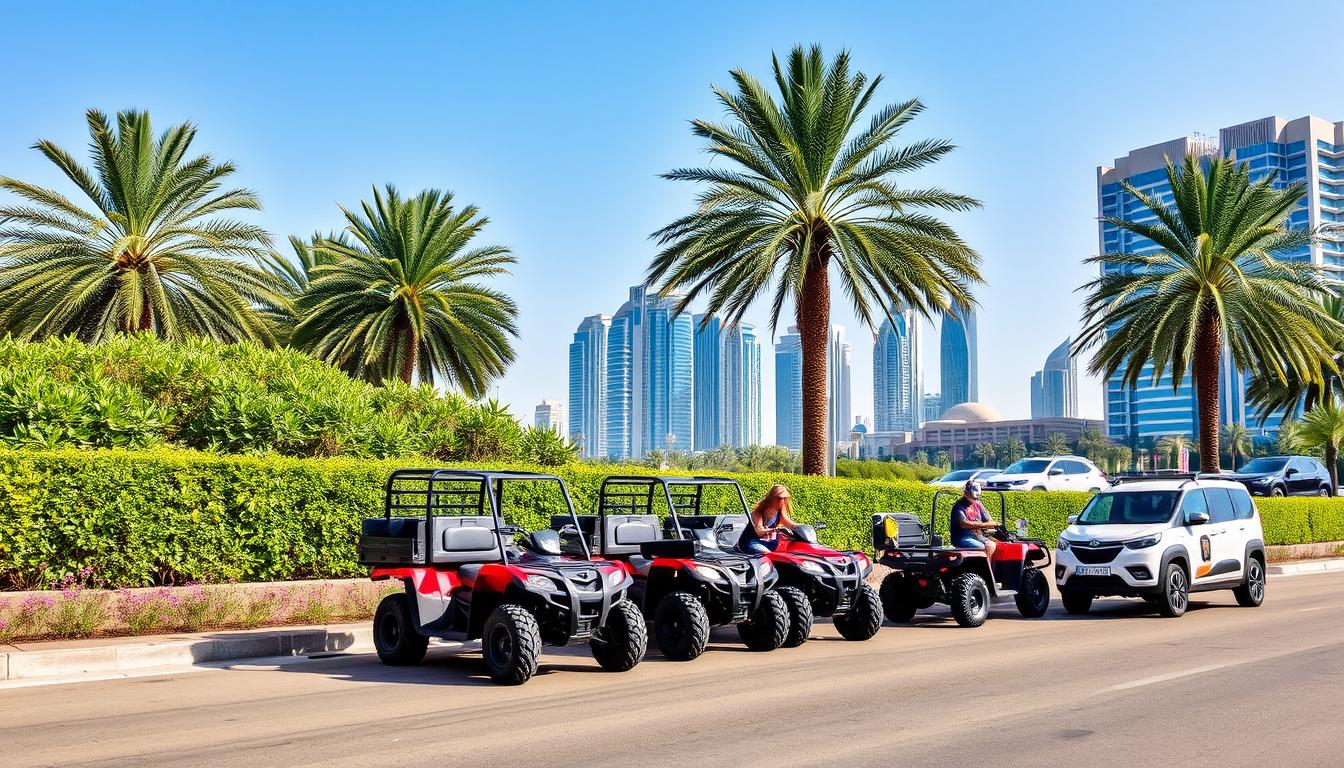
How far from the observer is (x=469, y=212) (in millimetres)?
30547

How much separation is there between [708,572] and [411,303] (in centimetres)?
1932

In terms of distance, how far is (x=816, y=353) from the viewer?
23.2m

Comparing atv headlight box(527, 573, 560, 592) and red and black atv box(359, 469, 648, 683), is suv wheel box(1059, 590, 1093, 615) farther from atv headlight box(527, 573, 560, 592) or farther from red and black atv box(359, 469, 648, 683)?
atv headlight box(527, 573, 560, 592)

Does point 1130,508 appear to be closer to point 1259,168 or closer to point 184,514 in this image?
point 184,514

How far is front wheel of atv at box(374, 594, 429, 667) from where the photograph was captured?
429 inches

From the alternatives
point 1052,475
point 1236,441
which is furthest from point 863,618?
point 1236,441

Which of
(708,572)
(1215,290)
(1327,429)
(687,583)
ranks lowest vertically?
(687,583)

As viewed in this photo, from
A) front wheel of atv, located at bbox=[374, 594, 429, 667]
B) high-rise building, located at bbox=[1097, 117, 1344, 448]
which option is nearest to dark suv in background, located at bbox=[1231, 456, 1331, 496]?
front wheel of atv, located at bbox=[374, 594, 429, 667]

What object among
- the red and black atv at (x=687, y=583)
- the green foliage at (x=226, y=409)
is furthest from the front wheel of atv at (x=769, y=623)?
the green foliage at (x=226, y=409)

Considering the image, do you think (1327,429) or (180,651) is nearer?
(180,651)

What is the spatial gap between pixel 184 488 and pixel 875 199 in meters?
15.2

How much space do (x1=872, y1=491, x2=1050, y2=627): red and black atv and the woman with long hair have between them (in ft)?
5.75

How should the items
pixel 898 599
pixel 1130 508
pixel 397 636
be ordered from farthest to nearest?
1. pixel 1130 508
2. pixel 898 599
3. pixel 397 636

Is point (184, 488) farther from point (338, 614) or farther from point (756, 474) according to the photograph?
point (756, 474)
